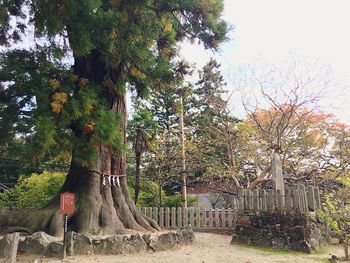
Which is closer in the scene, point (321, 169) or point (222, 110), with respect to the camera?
point (321, 169)

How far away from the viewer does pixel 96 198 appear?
865 centimetres

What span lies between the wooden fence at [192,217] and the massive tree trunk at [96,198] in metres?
3.42

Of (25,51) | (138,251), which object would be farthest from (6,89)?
(138,251)

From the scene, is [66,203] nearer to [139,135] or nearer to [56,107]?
[56,107]

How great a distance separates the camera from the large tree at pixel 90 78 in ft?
22.2

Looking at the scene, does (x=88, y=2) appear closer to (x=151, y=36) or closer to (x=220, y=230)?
(x=151, y=36)

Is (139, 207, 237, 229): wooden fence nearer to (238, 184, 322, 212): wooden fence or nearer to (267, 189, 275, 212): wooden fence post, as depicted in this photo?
(238, 184, 322, 212): wooden fence

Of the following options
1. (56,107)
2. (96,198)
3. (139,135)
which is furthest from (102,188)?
(139,135)

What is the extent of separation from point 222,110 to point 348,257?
948cm

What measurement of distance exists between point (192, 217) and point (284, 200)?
5.12m

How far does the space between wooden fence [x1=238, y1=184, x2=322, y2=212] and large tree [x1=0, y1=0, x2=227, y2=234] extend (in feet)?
10.1

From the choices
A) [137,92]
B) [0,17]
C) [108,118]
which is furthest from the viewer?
[137,92]

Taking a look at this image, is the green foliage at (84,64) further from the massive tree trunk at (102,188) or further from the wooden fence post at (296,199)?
the wooden fence post at (296,199)

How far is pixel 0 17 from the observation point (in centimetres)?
613
